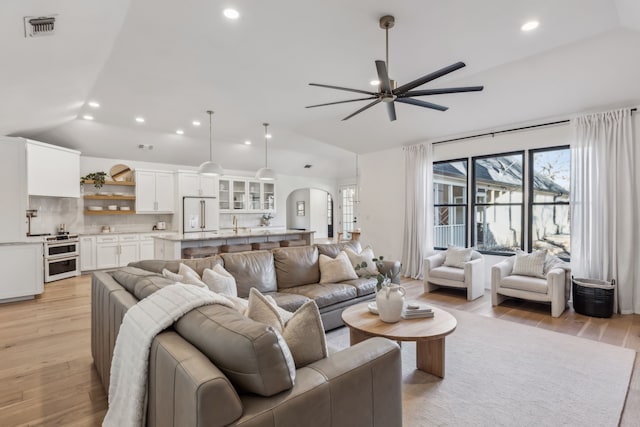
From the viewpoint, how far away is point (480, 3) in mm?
2527

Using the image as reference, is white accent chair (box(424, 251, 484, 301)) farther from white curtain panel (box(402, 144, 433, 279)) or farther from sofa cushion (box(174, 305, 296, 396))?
sofa cushion (box(174, 305, 296, 396))

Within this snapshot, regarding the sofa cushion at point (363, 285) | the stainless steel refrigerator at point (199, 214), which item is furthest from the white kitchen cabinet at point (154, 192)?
the sofa cushion at point (363, 285)

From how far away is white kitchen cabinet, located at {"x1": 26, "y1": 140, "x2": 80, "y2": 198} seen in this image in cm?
577

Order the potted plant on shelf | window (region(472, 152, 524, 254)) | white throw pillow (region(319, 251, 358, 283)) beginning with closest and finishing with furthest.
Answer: white throw pillow (region(319, 251, 358, 283))
window (region(472, 152, 524, 254))
the potted plant on shelf

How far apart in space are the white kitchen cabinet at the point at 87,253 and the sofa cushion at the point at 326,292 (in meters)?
5.41

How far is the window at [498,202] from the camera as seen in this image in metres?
5.25

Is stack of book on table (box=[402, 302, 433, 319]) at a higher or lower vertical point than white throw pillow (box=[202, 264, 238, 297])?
lower

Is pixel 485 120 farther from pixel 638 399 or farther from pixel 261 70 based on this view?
pixel 638 399

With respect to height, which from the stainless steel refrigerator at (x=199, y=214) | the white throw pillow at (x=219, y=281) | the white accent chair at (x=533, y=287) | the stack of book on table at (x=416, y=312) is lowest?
the white accent chair at (x=533, y=287)

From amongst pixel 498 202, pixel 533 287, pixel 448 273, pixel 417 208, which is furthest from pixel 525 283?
pixel 417 208

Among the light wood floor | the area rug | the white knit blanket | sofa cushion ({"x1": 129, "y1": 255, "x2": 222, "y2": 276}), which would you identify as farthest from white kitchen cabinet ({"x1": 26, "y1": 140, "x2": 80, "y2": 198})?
the area rug

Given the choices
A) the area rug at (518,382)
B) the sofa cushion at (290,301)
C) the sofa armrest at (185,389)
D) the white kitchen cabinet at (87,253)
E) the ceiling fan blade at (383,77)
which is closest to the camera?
the sofa armrest at (185,389)

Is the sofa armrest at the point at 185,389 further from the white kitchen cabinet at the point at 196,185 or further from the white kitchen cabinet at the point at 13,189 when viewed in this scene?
the white kitchen cabinet at the point at 196,185

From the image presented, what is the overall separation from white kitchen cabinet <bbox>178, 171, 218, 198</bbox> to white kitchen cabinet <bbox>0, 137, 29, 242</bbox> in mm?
3331
